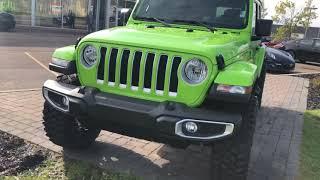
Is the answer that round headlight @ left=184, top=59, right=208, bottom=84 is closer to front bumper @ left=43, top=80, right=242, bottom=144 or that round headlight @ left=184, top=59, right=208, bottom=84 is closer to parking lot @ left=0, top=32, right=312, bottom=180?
front bumper @ left=43, top=80, right=242, bottom=144

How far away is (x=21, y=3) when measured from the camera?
30516 millimetres

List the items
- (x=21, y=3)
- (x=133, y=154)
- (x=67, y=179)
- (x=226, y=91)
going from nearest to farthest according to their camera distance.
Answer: (x=226, y=91) → (x=67, y=179) → (x=133, y=154) → (x=21, y=3)

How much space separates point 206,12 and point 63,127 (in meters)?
2.16

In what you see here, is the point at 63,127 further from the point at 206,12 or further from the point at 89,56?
the point at 206,12

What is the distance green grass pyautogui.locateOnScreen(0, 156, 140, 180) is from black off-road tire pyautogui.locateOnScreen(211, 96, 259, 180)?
3.02ft

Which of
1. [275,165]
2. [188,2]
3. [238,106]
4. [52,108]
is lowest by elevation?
[275,165]

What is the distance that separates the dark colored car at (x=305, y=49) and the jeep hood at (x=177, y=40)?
2043 cm

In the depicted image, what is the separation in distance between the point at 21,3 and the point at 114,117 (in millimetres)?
A: 28283

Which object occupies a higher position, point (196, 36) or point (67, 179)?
point (196, 36)

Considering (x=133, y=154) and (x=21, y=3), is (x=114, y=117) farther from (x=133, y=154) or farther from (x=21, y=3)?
(x=21, y=3)

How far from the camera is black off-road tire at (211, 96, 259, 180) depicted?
4.35 metres

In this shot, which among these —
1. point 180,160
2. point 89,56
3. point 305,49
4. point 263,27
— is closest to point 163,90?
point 89,56

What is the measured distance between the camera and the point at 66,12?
3262 centimetres

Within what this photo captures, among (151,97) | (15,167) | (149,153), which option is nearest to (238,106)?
(151,97)
